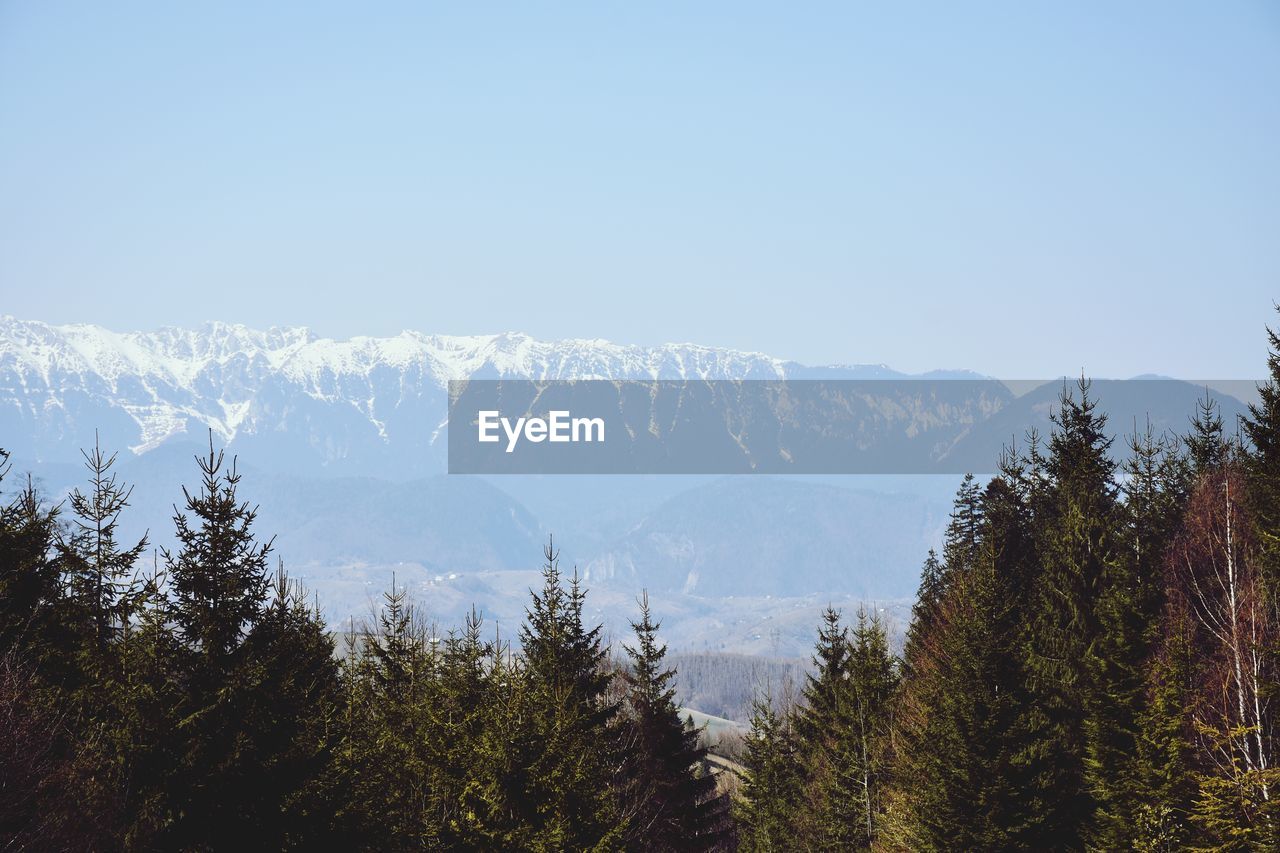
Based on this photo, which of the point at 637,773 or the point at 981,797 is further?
the point at 637,773

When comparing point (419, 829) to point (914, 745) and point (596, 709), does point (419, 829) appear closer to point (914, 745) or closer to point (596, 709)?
point (596, 709)

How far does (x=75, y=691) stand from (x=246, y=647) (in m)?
6.79

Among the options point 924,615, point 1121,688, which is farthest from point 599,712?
point 924,615

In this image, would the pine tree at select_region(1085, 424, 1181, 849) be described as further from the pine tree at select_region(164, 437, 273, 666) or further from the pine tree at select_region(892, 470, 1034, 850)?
the pine tree at select_region(164, 437, 273, 666)

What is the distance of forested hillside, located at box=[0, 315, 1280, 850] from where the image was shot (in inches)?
1089

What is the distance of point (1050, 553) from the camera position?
185 feet

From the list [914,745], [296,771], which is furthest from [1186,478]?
Result: [296,771]

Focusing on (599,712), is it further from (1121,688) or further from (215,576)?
(215,576)

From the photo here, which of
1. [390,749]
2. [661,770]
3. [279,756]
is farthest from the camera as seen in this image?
[661,770]

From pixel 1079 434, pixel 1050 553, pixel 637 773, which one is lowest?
pixel 637 773

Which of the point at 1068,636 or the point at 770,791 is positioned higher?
the point at 1068,636

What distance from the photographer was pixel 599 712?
151ft

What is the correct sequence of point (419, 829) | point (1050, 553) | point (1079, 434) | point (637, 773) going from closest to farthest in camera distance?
1. point (419, 829)
2. point (637, 773)
3. point (1050, 553)
4. point (1079, 434)

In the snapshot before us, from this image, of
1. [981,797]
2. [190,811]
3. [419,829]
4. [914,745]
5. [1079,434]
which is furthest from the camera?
[1079,434]
